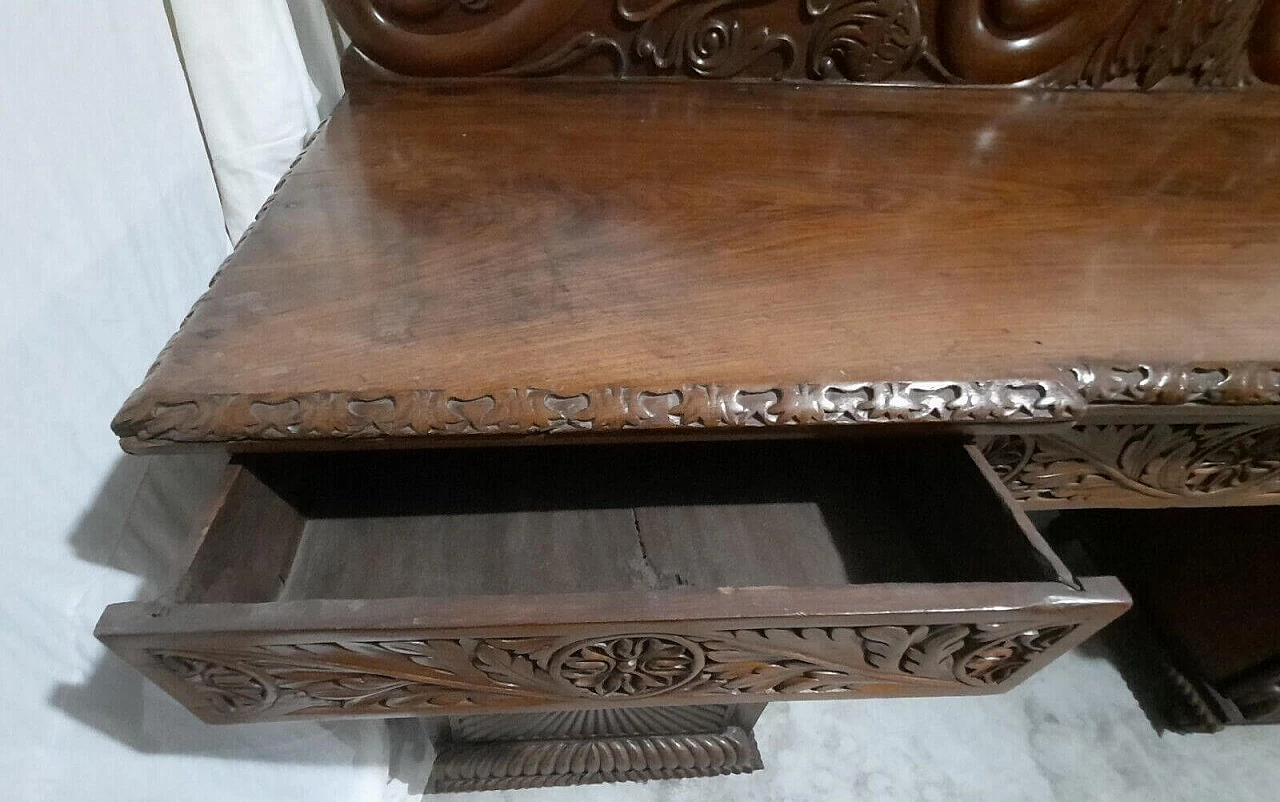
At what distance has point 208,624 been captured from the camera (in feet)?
1.09

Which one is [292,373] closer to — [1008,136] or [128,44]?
[128,44]

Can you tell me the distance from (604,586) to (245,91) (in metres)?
0.42

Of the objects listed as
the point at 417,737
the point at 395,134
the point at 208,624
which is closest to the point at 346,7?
the point at 395,134

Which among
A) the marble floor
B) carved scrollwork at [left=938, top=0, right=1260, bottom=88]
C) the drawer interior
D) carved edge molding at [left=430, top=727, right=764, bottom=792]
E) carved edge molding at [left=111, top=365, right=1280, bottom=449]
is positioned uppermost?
carved scrollwork at [left=938, top=0, right=1260, bottom=88]

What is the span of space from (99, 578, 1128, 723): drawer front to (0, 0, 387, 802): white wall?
72 mm

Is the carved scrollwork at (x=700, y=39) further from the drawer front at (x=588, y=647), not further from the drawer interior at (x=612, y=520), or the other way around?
the drawer front at (x=588, y=647)

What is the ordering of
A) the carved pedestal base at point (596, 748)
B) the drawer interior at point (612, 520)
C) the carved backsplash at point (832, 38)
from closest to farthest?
the drawer interior at point (612, 520) → the carved backsplash at point (832, 38) → the carved pedestal base at point (596, 748)

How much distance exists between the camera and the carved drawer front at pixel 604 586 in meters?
0.36

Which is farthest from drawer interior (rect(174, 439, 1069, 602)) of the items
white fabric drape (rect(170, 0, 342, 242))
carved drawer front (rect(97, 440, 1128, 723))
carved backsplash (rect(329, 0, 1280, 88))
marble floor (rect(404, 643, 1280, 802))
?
marble floor (rect(404, 643, 1280, 802))

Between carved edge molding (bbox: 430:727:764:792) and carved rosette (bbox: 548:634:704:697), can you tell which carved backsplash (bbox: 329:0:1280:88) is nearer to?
carved rosette (bbox: 548:634:704:697)

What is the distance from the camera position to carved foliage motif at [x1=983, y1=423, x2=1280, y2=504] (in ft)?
1.60

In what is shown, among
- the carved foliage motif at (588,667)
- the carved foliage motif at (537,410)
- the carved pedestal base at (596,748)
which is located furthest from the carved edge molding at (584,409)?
the carved pedestal base at (596,748)

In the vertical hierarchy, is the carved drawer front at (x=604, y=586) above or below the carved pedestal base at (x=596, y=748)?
above

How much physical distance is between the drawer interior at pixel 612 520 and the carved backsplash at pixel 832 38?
1.12ft
